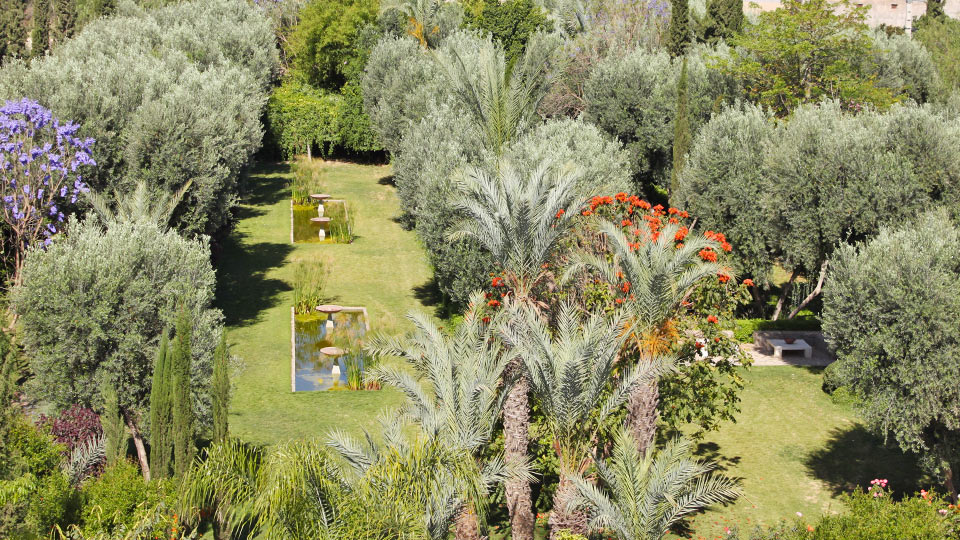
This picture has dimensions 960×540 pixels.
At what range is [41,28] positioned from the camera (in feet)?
194

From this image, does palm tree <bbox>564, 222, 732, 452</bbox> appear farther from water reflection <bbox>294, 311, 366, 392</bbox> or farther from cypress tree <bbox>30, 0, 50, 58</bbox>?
cypress tree <bbox>30, 0, 50, 58</bbox>

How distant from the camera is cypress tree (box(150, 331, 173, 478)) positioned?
16.0 m

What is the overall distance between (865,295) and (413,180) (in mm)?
16314

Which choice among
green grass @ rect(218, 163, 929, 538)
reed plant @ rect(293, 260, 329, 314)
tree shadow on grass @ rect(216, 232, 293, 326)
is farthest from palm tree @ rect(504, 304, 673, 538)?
tree shadow on grass @ rect(216, 232, 293, 326)

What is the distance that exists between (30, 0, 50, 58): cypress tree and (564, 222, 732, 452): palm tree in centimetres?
5260

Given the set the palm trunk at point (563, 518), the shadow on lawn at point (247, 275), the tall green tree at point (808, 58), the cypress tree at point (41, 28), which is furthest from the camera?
the cypress tree at point (41, 28)

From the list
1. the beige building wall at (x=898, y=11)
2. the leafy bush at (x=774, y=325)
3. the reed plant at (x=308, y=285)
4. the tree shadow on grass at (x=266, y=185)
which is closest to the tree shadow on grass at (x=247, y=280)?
the reed plant at (x=308, y=285)

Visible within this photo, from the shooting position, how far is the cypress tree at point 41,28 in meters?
58.2

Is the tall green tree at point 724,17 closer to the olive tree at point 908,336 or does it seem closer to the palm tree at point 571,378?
the olive tree at point 908,336

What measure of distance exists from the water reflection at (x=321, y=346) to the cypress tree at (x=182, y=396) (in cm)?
647

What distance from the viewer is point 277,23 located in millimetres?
58594

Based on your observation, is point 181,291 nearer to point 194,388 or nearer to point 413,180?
point 194,388

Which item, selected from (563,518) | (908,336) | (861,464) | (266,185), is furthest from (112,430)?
(266,185)

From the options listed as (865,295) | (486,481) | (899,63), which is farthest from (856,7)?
(486,481)
